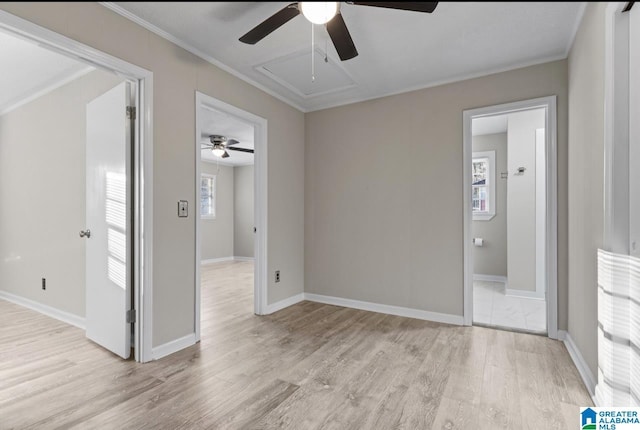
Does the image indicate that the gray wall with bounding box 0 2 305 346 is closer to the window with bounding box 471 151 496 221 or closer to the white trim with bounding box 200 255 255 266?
the window with bounding box 471 151 496 221

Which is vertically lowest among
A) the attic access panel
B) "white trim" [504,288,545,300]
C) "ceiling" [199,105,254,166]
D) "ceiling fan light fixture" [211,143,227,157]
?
"white trim" [504,288,545,300]

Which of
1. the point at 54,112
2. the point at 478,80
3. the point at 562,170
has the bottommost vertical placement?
the point at 562,170

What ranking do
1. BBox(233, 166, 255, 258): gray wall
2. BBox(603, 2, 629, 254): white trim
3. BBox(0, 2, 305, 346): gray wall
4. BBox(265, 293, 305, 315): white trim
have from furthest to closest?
BBox(233, 166, 255, 258): gray wall
BBox(265, 293, 305, 315): white trim
BBox(0, 2, 305, 346): gray wall
BBox(603, 2, 629, 254): white trim

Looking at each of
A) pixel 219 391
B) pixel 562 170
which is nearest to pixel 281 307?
pixel 219 391

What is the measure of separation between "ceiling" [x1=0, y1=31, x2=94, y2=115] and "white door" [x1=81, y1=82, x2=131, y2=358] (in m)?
0.59

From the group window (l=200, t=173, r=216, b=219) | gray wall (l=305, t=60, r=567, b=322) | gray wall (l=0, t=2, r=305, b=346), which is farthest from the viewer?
window (l=200, t=173, r=216, b=219)

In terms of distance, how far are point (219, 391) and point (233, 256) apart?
6.05 meters

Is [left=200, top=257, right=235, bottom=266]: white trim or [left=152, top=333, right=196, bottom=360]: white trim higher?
[left=152, top=333, right=196, bottom=360]: white trim

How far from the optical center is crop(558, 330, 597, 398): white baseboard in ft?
5.68

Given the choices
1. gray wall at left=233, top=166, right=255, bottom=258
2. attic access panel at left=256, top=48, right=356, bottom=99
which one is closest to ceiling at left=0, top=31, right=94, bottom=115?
attic access panel at left=256, top=48, right=356, bottom=99

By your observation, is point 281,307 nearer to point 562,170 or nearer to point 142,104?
point 142,104

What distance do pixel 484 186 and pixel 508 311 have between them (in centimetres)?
251

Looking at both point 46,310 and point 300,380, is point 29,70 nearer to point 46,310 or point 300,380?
point 46,310

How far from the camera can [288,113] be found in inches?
141
